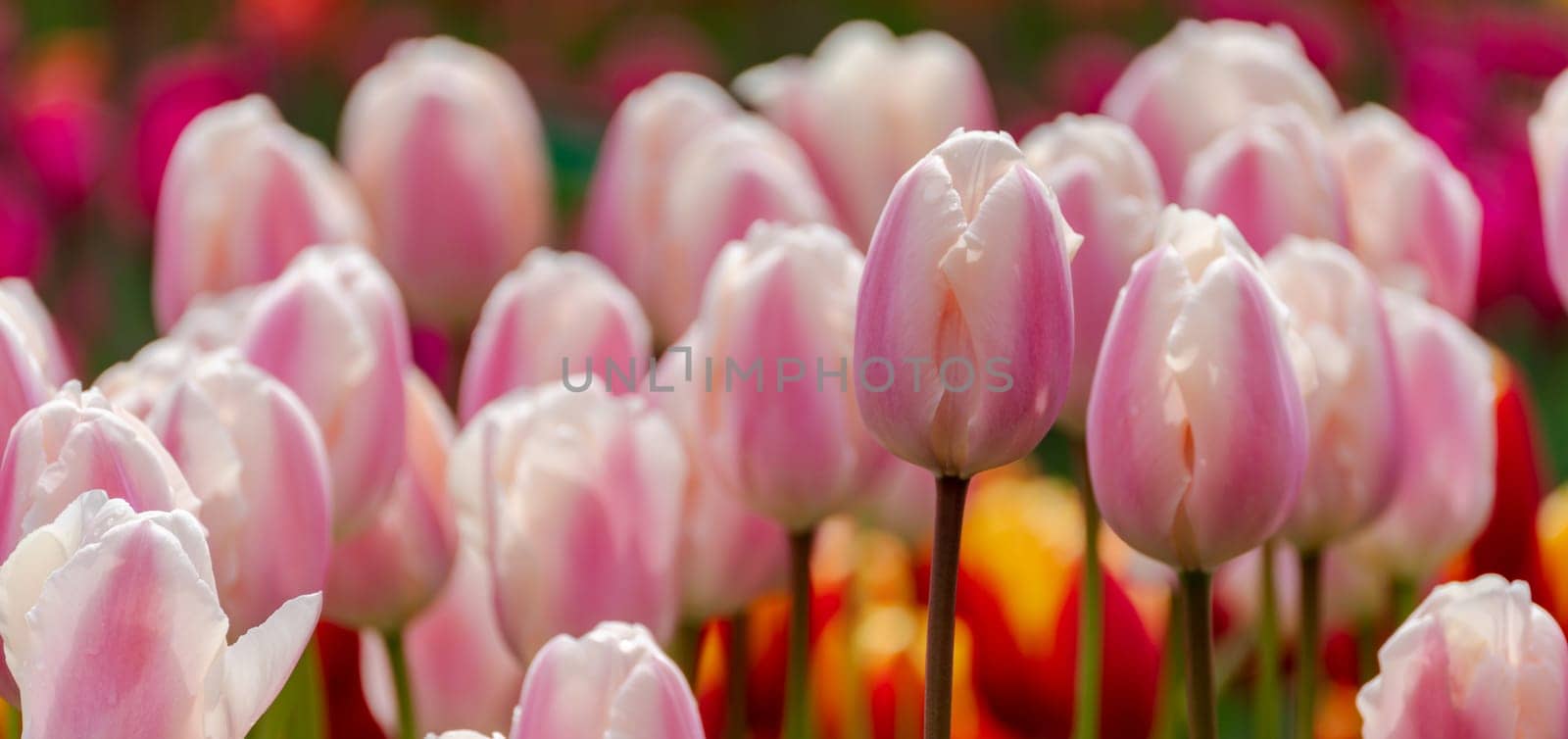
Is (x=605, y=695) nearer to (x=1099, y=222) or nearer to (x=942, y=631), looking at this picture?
(x=942, y=631)

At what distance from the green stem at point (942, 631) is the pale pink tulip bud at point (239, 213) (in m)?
0.38

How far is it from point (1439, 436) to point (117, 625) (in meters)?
0.38

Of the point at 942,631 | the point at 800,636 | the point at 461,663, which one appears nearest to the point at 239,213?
the point at 461,663

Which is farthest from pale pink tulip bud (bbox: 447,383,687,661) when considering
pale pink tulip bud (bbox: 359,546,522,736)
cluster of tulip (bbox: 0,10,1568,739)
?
pale pink tulip bud (bbox: 359,546,522,736)

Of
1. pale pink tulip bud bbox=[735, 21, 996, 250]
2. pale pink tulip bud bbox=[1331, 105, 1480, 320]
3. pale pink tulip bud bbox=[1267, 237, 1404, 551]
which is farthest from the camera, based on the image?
pale pink tulip bud bbox=[735, 21, 996, 250]

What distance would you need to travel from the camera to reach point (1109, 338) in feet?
1.33

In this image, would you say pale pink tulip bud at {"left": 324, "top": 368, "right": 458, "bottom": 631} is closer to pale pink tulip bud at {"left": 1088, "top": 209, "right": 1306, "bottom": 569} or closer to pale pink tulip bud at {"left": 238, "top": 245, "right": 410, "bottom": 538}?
pale pink tulip bud at {"left": 238, "top": 245, "right": 410, "bottom": 538}

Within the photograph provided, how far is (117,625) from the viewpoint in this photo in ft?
1.10

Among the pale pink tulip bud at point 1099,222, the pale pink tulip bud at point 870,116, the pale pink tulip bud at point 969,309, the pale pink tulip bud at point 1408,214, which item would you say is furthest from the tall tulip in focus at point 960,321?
the pale pink tulip bud at point 870,116

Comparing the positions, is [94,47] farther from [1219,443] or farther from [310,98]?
[1219,443]

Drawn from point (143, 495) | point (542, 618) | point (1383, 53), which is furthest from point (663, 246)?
point (1383, 53)

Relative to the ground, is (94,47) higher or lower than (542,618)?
lower

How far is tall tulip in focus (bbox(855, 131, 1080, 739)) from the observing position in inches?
15.0

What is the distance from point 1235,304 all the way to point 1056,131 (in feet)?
0.56
